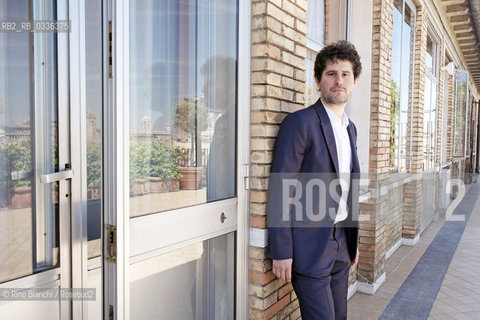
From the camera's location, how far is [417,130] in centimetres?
620

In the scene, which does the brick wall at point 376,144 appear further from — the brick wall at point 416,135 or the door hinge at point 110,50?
the door hinge at point 110,50

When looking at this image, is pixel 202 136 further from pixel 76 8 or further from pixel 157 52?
pixel 76 8

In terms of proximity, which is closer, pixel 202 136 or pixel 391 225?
pixel 202 136

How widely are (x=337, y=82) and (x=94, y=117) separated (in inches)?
54.2

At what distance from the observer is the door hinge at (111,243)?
1436 mm

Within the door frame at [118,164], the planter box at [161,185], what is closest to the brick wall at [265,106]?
the planter box at [161,185]

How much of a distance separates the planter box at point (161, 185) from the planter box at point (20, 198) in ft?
1.54

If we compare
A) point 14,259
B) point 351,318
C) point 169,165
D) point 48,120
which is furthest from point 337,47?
point 351,318

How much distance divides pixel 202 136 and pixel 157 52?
480mm

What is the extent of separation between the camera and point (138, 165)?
5.25 feet

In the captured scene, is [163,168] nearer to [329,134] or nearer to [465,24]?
[329,134]

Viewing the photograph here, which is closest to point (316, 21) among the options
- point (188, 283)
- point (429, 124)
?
point (188, 283)

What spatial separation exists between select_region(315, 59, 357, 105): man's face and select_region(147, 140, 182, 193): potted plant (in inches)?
38.2

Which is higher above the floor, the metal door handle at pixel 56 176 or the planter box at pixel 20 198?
the metal door handle at pixel 56 176
